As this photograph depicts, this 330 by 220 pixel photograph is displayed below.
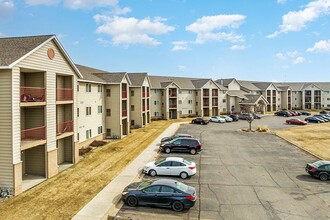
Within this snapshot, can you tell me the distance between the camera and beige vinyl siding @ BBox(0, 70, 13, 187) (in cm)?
1752

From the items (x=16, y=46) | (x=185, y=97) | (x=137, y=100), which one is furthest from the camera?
(x=185, y=97)

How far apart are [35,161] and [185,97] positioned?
50.8 metres

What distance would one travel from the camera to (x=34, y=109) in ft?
71.8

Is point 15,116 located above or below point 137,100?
below

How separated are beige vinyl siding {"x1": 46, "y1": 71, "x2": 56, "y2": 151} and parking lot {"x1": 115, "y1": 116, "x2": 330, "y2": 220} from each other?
10094 mm

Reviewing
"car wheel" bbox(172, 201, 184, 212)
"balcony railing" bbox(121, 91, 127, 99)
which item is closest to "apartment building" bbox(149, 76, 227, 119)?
"balcony railing" bbox(121, 91, 127, 99)

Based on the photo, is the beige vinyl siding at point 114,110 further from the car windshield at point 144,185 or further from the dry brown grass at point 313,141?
the dry brown grass at point 313,141

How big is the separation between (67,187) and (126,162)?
7.32 metres

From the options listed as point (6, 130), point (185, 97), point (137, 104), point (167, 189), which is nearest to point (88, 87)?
point (6, 130)

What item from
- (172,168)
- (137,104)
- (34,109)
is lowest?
(172,168)

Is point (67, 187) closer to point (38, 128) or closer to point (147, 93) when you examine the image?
point (38, 128)

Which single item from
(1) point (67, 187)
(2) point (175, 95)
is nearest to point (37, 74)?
(1) point (67, 187)

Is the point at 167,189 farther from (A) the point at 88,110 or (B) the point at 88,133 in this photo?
(A) the point at 88,110

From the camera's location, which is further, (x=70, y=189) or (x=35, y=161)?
(x=35, y=161)
